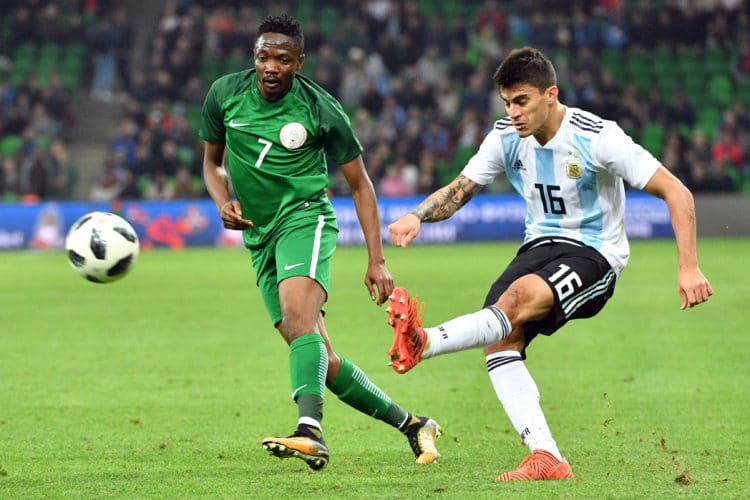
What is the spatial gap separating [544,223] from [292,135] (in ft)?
4.39

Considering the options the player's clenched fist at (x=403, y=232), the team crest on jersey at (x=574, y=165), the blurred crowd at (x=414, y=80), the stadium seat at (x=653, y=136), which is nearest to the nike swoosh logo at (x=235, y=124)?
the player's clenched fist at (x=403, y=232)

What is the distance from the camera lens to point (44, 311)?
45.7 ft

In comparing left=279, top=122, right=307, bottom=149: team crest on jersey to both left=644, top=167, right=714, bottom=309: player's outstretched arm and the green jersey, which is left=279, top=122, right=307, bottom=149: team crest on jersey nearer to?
the green jersey

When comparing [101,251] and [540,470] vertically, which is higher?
[101,251]

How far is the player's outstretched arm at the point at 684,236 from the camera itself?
523 centimetres

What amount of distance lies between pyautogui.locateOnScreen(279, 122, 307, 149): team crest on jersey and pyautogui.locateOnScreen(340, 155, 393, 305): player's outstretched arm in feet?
0.84

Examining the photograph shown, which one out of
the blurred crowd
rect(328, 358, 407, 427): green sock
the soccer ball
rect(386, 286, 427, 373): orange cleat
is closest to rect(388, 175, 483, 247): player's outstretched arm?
rect(386, 286, 427, 373): orange cleat

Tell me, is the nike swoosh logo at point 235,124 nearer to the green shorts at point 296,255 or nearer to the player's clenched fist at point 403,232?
the green shorts at point 296,255

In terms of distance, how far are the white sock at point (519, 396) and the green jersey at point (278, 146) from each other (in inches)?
48.5

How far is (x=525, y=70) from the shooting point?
221 inches

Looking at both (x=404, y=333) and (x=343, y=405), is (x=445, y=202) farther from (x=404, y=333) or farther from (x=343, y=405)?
(x=343, y=405)

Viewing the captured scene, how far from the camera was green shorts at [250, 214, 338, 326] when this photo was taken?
5.96 m

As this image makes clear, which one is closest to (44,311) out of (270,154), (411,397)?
(411,397)

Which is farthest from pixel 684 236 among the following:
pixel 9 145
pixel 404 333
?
pixel 9 145
